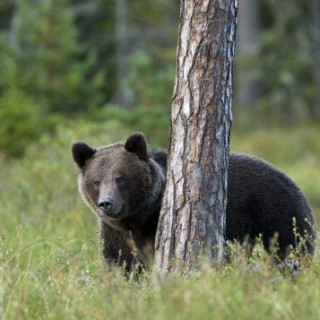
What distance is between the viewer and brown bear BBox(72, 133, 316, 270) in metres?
7.96

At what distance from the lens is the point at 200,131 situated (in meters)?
6.89

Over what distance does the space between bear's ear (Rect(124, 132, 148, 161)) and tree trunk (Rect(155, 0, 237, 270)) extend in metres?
1.03

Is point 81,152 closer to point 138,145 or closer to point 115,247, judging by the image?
point 138,145

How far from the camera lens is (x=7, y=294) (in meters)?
5.83

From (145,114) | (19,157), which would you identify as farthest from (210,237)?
(145,114)

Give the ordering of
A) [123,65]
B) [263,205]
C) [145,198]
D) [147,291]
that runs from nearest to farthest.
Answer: [147,291]
[145,198]
[263,205]
[123,65]

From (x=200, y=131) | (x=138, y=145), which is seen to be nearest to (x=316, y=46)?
(x=138, y=145)

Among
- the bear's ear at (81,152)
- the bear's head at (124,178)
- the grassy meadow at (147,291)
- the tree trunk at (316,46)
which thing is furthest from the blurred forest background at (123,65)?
the grassy meadow at (147,291)

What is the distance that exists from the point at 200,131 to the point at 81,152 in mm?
1644

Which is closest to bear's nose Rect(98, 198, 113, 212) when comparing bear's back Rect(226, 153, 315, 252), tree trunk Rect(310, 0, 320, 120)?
bear's back Rect(226, 153, 315, 252)

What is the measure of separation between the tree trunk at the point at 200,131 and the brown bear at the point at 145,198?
81 centimetres

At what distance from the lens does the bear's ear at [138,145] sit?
26.4 feet

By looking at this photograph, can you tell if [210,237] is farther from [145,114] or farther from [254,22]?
[254,22]

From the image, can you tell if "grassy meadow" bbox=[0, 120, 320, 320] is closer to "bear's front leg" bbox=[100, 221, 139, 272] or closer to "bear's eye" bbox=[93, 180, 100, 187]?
"bear's front leg" bbox=[100, 221, 139, 272]
